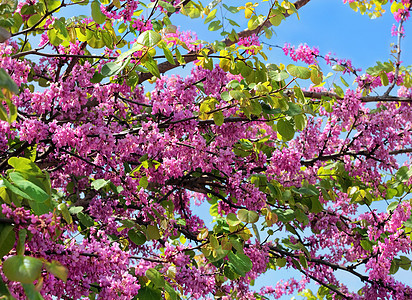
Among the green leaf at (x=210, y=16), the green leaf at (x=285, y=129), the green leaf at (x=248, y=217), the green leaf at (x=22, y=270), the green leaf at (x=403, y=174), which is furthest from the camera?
the green leaf at (x=403, y=174)

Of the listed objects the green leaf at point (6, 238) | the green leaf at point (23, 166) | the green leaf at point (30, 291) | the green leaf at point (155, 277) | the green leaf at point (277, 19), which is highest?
the green leaf at point (277, 19)

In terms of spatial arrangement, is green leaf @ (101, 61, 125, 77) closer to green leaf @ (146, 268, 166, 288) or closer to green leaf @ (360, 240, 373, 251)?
green leaf @ (146, 268, 166, 288)

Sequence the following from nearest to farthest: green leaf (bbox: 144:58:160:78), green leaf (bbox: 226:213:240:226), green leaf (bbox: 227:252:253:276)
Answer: green leaf (bbox: 226:213:240:226) → green leaf (bbox: 144:58:160:78) → green leaf (bbox: 227:252:253:276)

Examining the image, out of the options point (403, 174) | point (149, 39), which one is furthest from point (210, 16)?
point (403, 174)

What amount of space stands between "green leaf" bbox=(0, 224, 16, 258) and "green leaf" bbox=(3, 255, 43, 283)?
29.7 inches

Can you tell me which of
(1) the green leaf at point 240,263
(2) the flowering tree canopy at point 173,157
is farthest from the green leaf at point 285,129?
(1) the green leaf at point 240,263

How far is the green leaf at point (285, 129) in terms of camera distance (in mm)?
4773

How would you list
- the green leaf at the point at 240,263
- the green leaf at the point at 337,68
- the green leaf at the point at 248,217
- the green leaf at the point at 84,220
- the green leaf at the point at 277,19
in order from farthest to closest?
the green leaf at the point at 337,68, the green leaf at the point at 277,19, the green leaf at the point at 84,220, the green leaf at the point at 240,263, the green leaf at the point at 248,217

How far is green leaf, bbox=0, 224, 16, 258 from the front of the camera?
263cm

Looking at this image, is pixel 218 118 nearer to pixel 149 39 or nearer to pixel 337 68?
pixel 149 39

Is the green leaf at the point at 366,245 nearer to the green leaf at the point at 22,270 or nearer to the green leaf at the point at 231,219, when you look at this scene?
the green leaf at the point at 231,219

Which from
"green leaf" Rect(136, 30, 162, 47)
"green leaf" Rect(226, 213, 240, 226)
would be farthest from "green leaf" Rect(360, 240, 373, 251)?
"green leaf" Rect(136, 30, 162, 47)

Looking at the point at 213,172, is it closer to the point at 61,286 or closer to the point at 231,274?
the point at 231,274

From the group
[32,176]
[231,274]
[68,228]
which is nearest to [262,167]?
[231,274]
